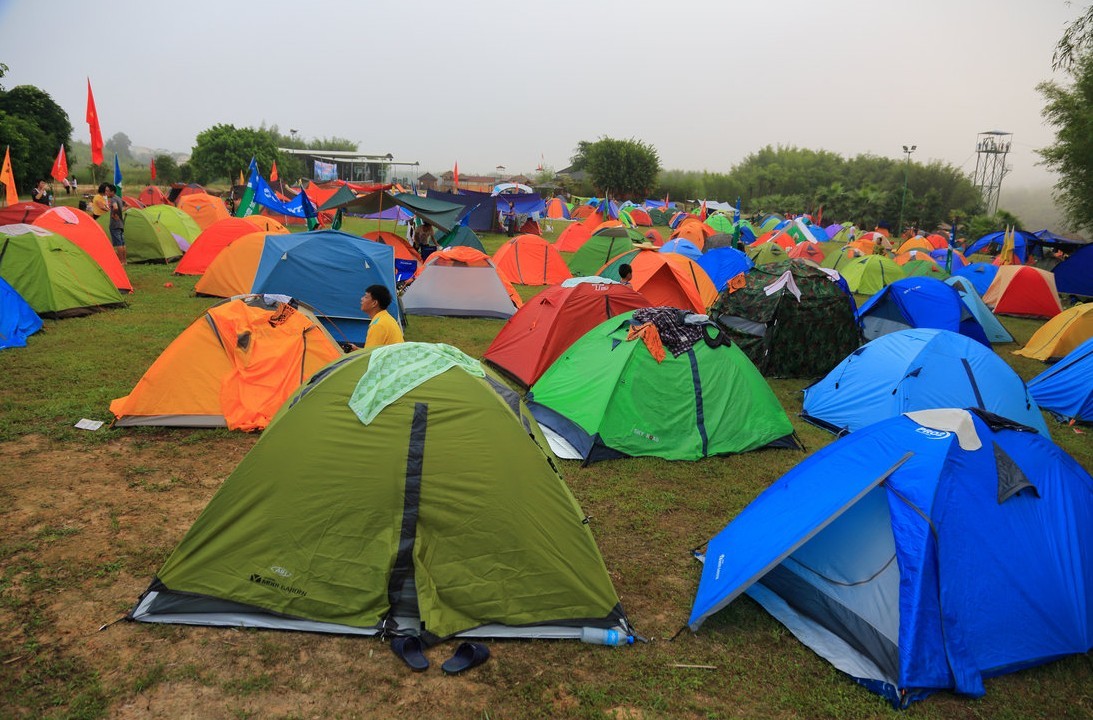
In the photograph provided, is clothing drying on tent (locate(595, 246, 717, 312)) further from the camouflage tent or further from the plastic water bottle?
the plastic water bottle

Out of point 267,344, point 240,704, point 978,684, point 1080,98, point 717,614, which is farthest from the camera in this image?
point 1080,98

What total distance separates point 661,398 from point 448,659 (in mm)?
3869

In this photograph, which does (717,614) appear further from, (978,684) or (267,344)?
(267,344)

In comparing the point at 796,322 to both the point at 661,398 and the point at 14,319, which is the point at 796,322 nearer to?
the point at 661,398

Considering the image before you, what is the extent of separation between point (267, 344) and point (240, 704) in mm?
4408

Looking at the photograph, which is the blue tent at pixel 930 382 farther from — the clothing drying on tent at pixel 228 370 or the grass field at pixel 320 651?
the clothing drying on tent at pixel 228 370

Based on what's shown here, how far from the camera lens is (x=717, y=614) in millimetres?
4426

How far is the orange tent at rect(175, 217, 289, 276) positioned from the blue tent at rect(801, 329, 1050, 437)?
13.2 metres

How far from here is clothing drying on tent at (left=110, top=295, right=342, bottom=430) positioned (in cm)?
673

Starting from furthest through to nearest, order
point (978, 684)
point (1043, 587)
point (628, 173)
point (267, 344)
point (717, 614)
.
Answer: point (628, 173) < point (267, 344) < point (717, 614) < point (1043, 587) < point (978, 684)

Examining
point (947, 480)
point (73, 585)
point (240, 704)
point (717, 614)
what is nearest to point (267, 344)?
point (73, 585)

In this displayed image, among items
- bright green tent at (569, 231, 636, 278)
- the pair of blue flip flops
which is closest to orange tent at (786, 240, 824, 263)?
bright green tent at (569, 231, 636, 278)

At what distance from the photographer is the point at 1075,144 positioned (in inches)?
974

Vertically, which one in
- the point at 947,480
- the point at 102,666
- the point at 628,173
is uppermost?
the point at 628,173
